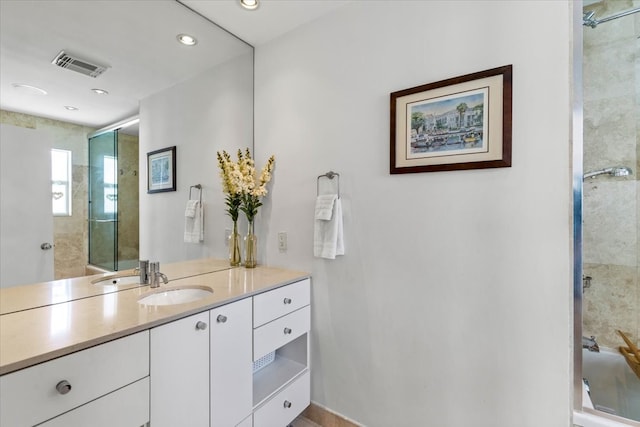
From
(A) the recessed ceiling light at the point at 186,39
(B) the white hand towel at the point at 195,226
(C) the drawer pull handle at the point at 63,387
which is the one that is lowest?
(C) the drawer pull handle at the point at 63,387

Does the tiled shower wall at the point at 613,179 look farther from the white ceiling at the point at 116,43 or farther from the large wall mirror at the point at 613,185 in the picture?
the white ceiling at the point at 116,43

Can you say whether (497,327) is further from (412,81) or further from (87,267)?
(87,267)

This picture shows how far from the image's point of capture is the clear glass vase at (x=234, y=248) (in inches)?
76.1

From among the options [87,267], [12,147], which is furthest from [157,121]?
[87,267]

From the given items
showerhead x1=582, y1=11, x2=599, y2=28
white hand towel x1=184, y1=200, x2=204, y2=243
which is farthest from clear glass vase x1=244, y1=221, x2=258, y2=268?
showerhead x1=582, y1=11, x2=599, y2=28

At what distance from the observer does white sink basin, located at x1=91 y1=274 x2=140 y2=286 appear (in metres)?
1.38

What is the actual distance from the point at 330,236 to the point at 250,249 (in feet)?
2.02

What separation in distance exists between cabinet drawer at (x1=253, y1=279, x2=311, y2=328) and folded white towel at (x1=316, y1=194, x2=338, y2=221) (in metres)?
0.42

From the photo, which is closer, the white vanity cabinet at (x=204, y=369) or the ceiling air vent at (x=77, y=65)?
the white vanity cabinet at (x=204, y=369)

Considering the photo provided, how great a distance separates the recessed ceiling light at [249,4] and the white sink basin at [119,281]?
161 centimetres

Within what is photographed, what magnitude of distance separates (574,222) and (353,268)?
97cm

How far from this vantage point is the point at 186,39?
5.71 feet

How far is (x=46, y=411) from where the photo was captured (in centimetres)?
78

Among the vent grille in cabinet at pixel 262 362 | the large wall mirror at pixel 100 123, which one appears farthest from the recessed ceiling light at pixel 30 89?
the vent grille in cabinet at pixel 262 362
